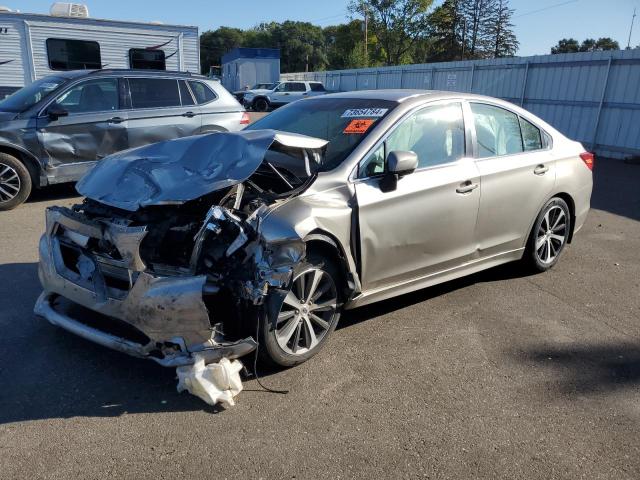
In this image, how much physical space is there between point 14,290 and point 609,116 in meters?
14.3

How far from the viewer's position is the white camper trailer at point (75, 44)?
12117 millimetres

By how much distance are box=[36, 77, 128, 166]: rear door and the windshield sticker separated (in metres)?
4.76

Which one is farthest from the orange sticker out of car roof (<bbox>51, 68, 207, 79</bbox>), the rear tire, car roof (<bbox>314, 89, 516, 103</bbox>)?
car roof (<bbox>51, 68, 207, 79</bbox>)

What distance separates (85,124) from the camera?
7566mm

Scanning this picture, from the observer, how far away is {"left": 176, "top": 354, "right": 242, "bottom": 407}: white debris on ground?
118 inches

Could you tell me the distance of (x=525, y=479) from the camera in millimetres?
2604

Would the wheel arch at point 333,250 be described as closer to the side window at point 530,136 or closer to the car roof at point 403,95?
the car roof at point 403,95

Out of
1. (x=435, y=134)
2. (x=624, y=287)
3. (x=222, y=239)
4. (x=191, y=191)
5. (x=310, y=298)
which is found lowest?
(x=624, y=287)

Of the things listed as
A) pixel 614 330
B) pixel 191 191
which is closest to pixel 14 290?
pixel 191 191

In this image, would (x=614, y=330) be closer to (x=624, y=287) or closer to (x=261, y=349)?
(x=624, y=287)

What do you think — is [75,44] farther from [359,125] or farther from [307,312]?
[307,312]

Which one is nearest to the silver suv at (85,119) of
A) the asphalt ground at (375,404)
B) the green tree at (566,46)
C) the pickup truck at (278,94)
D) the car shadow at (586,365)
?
the asphalt ground at (375,404)

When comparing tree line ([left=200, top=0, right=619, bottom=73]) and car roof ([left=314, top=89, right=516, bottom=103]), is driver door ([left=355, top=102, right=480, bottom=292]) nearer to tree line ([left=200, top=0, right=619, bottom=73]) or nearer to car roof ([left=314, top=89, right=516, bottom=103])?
car roof ([left=314, top=89, right=516, bottom=103])

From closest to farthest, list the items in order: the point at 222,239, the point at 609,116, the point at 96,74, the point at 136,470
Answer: the point at 136,470 < the point at 222,239 < the point at 96,74 < the point at 609,116
